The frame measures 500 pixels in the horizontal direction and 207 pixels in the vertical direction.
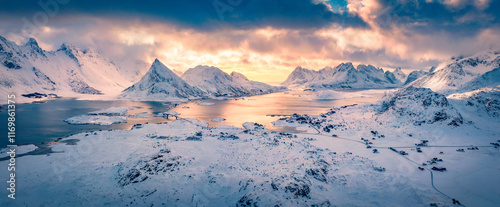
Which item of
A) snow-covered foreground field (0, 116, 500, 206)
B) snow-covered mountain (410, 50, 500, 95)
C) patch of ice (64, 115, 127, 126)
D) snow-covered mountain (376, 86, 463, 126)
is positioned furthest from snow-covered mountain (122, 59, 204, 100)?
snow-covered mountain (410, 50, 500, 95)

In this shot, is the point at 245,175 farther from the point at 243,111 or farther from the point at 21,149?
the point at 243,111

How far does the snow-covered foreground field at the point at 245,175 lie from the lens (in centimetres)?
2572

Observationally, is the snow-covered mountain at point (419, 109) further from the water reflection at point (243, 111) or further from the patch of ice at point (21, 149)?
the patch of ice at point (21, 149)

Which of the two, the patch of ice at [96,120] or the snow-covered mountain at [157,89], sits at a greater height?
the snow-covered mountain at [157,89]

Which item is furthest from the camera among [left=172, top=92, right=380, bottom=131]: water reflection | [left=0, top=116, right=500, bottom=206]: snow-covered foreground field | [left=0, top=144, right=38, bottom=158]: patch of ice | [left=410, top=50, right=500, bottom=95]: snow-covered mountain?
[left=410, top=50, right=500, bottom=95]: snow-covered mountain

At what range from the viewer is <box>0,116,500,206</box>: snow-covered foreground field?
25.7m

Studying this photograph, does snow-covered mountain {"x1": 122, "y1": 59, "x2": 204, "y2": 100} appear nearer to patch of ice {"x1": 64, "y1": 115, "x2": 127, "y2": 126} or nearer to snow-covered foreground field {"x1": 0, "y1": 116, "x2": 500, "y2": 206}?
patch of ice {"x1": 64, "y1": 115, "x2": 127, "y2": 126}

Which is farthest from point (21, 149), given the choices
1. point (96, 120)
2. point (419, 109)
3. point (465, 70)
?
point (465, 70)

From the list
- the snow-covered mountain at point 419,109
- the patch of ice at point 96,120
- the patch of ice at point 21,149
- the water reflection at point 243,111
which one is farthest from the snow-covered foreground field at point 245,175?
the water reflection at point 243,111

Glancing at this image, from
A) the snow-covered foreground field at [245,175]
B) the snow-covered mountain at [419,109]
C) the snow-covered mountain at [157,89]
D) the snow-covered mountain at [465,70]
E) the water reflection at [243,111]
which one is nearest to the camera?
the snow-covered foreground field at [245,175]

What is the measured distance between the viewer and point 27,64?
18088 cm

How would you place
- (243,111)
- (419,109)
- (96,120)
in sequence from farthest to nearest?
(243,111) < (96,120) < (419,109)

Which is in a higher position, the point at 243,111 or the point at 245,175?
the point at 243,111

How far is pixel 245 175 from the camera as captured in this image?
101 feet
